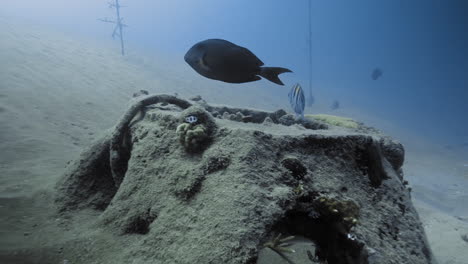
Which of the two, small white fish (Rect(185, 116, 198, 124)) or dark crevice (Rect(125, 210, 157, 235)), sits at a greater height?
small white fish (Rect(185, 116, 198, 124))

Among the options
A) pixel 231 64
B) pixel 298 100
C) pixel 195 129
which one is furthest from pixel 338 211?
pixel 298 100

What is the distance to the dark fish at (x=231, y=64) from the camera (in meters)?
2.49

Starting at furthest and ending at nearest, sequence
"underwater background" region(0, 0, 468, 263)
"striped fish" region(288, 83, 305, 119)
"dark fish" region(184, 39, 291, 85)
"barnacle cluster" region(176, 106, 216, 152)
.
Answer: "underwater background" region(0, 0, 468, 263), "striped fish" region(288, 83, 305, 119), "barnacle cluster" region(176, 106, 216, 152), "dark fish" region(184, 39, 291, 85)

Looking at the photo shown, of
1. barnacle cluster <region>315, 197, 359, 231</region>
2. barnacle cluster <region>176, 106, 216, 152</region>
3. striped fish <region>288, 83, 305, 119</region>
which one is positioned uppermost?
striped fish <region>288, 83, 305, 119</region>

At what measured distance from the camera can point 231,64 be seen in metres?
2.51

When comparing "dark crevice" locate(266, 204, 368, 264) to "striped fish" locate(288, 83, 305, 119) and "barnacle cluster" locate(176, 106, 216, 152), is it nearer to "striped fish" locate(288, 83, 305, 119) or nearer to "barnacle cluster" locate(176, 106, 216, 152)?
"barnacle cluster" locate(176, 106, 216, 152)

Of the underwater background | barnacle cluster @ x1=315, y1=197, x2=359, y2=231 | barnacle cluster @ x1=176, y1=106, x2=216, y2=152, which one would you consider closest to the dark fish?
barnacle cluster @ x1=176, y1=106, x2=216, y2=152

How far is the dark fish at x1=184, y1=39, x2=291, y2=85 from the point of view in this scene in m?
2.49

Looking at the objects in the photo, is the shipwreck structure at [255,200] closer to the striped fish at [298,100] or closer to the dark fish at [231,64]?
the dark fish at [231,64]

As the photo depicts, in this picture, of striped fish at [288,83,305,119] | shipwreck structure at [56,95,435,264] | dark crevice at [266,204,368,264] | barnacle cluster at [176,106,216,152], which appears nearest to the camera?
shipwreck structure at [56,95,435,264]

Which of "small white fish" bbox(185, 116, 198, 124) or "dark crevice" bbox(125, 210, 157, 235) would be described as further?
"small white fish" bbox(185, 116, 198, 124)

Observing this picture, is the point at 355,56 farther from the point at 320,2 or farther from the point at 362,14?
the point at 320,2

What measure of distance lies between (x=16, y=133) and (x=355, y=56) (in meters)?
172

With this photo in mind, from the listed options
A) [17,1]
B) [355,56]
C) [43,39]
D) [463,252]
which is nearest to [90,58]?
[43,39]
